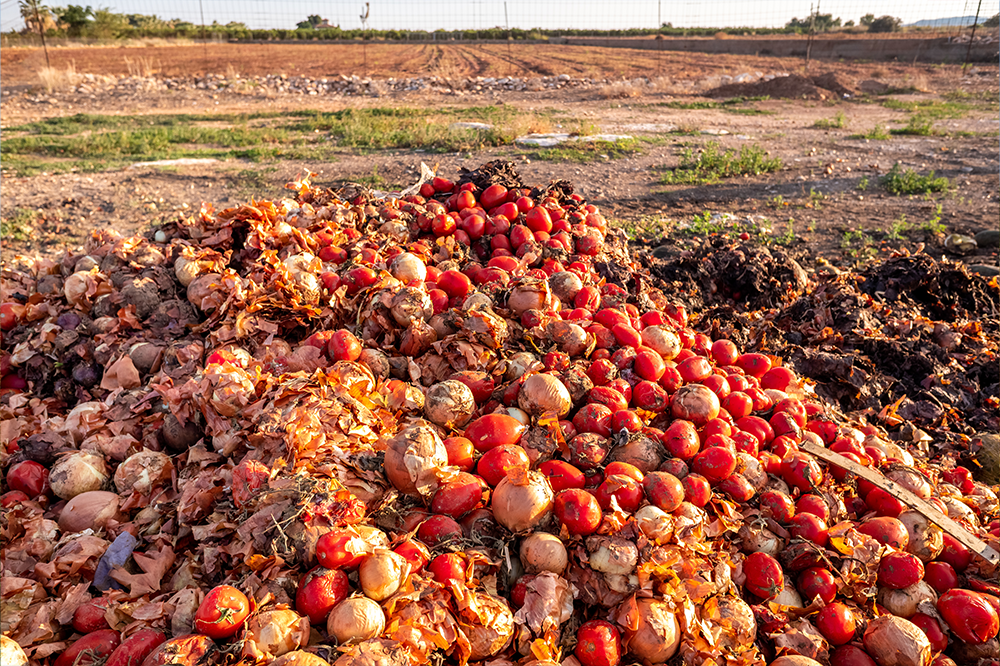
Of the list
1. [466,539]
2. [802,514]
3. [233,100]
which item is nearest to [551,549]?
[466,539]

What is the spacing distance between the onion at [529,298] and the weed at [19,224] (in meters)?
8.45

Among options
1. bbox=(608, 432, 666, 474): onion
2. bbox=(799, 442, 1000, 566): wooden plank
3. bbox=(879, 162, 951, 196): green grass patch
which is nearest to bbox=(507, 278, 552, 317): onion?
bbox=(608, 432, 666, 474): onion

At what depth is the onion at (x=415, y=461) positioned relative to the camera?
8.06 feet

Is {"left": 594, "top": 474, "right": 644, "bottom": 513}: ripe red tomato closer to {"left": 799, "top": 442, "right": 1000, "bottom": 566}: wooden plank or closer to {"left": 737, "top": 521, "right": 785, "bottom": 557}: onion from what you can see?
{"left": 737, "top": 521, "right": 785, "bottom": 557}: onion

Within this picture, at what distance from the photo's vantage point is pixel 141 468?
2.93 metres

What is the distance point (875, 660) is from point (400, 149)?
44.6 ft

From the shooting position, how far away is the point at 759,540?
8.59 ft

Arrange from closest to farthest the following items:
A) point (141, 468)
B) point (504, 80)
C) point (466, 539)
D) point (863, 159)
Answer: point (466, 539)
point (141, 468)
point (863, 159)
point (504, 80)

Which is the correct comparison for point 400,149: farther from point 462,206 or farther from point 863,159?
point 863,159

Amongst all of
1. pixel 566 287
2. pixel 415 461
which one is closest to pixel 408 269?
pixel 566 287

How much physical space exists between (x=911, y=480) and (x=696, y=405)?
121 cm

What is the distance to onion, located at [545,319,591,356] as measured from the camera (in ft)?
11.4

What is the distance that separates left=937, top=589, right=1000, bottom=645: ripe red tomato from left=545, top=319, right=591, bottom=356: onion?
82.8 inches

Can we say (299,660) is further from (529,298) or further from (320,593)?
(529,298)
